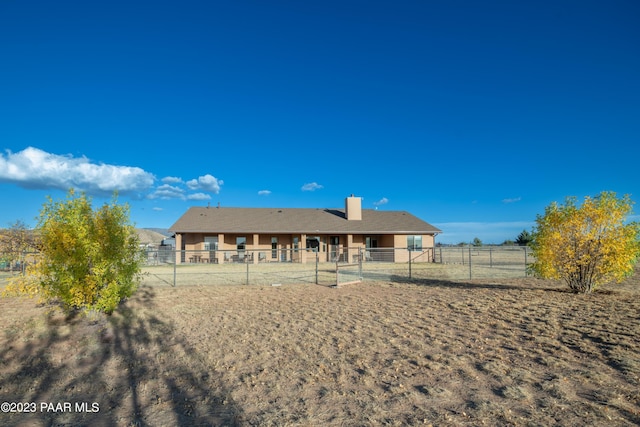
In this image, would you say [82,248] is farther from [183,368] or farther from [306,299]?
[306,299]

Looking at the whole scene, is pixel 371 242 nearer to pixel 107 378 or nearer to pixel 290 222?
pixel 290 222

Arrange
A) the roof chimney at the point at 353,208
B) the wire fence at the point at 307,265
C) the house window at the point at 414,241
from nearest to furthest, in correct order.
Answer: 1. the wire fence at the point at 307,265
2. the house window at the point at 414,241
3. the roof chimney at the point at 353,208

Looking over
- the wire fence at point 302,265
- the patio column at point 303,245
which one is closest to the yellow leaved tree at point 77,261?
the wire fence at point 302,265

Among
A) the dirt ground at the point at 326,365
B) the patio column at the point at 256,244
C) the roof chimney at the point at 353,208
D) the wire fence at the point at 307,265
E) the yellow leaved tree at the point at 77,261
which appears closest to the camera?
the dirt ground at the point at 326,365

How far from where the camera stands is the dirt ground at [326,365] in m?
4.20

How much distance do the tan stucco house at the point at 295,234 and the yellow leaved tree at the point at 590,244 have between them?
52.1 feet

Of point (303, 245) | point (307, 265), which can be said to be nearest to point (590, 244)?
point (307, 265)

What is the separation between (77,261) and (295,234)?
2413 cm

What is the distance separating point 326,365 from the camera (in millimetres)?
5754

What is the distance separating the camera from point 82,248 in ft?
27.2

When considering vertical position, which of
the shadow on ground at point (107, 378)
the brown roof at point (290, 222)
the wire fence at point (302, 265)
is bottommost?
the shadow on ground at point (107, 378)

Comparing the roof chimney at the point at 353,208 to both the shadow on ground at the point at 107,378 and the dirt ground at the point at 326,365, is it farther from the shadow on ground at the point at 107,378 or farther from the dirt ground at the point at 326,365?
the shadow on ground at the point at 107,378

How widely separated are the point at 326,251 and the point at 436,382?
90.3 feet

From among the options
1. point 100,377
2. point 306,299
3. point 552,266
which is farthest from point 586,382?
point 552,266
